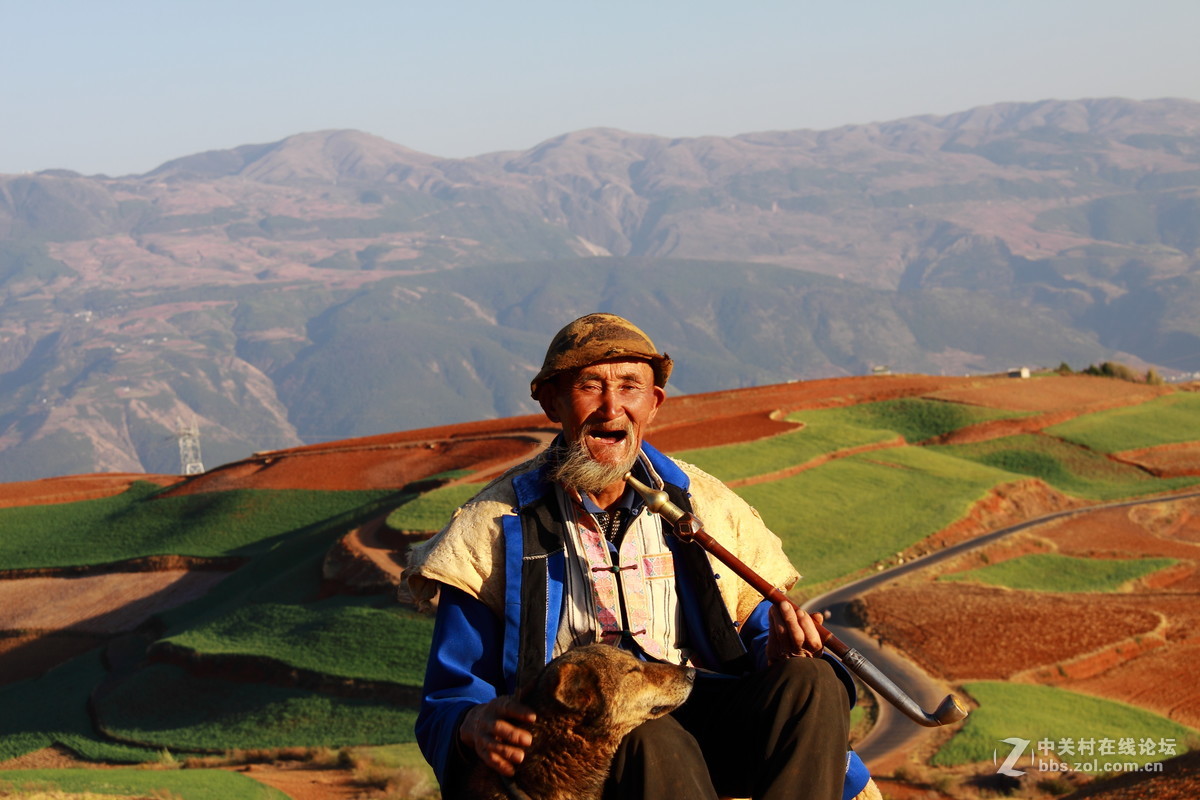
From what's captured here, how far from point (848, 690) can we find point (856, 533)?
2402 centimetres

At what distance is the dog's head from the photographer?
3.76 metres

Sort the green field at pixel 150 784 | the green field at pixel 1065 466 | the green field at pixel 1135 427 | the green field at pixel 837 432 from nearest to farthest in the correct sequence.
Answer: the green field at pixel 150 784 → the green field at pixel 837 432 → the green field at pixel 1065 466 → the green field at pixel 1135 427

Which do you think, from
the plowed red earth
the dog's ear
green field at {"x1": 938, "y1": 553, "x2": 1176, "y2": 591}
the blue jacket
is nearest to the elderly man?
the blue jacket

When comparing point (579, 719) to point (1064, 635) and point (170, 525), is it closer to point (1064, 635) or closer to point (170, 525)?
point (1064, 635)

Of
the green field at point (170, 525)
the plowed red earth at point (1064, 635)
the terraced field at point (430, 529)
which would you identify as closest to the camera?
the plowed red earth at point (1064, 635)

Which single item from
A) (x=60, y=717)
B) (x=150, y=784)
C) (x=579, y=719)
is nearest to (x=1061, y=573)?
(x=150, y=784)

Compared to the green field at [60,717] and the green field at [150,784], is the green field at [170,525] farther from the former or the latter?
the green field at [150,784]

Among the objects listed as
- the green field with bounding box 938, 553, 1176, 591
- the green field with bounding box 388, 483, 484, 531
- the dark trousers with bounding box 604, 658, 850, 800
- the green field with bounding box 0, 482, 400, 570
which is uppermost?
the dark trousers with bounding box 604, 658, 850, 800

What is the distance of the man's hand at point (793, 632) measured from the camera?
14.0ft

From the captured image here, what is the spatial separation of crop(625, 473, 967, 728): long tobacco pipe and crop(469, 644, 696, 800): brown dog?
668 mm

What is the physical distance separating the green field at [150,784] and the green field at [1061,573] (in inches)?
629

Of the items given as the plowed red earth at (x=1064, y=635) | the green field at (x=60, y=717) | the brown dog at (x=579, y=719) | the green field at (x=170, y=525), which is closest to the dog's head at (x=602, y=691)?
the brown dog at (x=579, y=719)

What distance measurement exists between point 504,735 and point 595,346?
1.54 m

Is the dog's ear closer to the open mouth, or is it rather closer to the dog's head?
the dog's head
